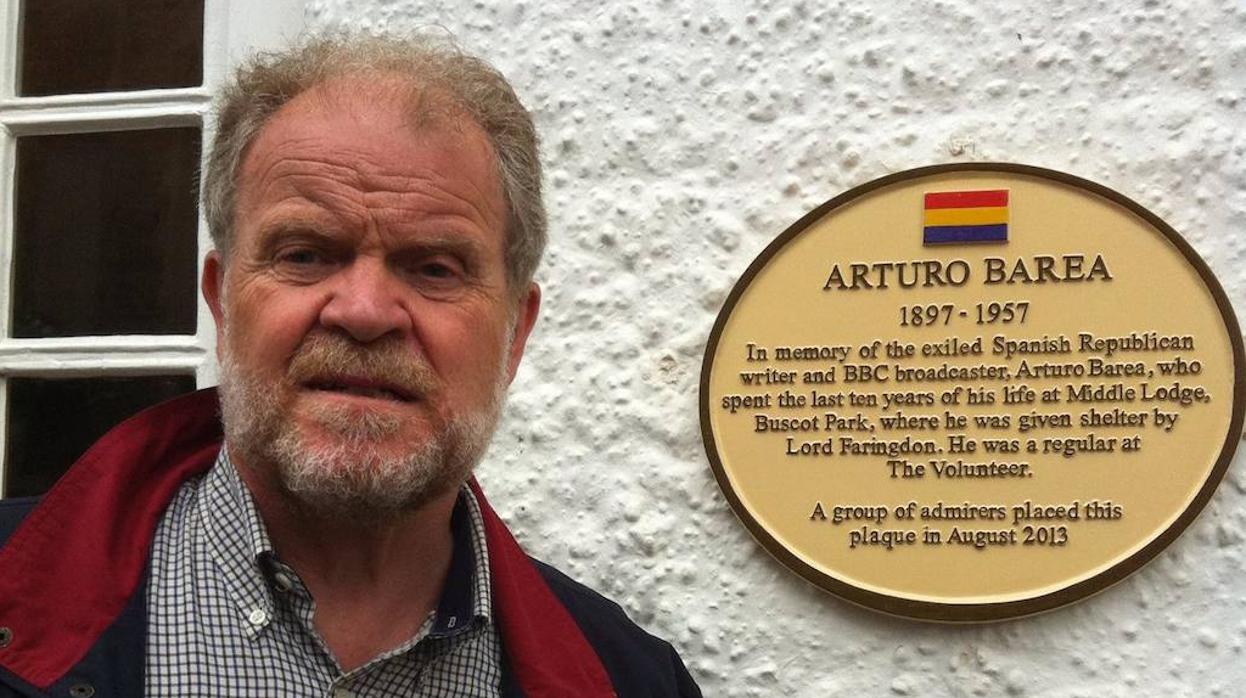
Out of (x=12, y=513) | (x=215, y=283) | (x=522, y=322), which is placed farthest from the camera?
(x=522, y=322)

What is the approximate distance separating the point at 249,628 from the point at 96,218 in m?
1.36

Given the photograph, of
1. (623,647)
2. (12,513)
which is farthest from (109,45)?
(623,647)

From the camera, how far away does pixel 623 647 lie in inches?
69.3

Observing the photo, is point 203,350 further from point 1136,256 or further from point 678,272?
point 1136,256

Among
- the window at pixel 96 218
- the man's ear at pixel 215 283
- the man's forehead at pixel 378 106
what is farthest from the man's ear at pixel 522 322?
the window at pixel 96 218

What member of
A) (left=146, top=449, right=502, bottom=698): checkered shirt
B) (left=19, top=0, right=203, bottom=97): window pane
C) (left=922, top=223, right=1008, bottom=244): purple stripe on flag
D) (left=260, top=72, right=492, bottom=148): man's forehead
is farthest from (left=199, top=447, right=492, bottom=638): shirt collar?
(left=19, top=0, right=203, bottom=97): window pane

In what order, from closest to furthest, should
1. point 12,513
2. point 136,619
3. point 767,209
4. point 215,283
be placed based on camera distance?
point 136,619 < point 12,513 < point 215,283 < point 767,209

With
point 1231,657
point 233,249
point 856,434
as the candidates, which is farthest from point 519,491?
point 1231,657

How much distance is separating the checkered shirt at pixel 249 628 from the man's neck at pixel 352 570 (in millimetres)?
39

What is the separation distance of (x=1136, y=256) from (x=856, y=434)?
0.53 meters

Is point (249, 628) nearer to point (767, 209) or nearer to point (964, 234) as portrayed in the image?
point (767, 209)

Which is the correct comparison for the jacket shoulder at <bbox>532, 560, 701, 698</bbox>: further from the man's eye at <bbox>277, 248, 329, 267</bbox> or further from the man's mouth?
the man's eye at <bbox>277, 248, 329, 267</bbox>

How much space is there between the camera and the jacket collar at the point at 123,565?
4.34 feet

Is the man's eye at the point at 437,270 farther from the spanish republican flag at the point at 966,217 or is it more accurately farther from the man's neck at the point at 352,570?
the spanish republican flag at the point at 966,217
